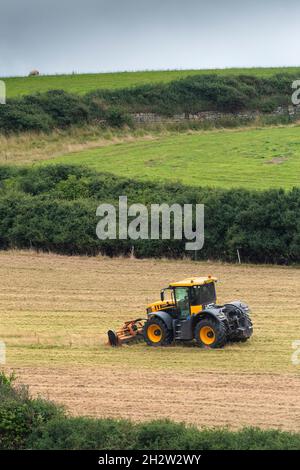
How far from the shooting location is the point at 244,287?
37.5 meters

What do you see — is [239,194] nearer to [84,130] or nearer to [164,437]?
[84,130]

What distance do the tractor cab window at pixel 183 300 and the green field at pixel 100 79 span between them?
39289mm

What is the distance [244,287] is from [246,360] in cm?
999

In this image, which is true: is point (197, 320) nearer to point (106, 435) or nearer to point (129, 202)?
point (106, 435)

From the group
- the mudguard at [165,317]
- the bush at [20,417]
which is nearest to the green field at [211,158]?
the mudguard at [165,317]

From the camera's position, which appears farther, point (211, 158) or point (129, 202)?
point (211, 158)

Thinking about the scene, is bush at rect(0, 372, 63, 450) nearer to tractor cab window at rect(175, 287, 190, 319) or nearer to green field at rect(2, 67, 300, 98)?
tractor cab window at rect(175, 287, 190, 319)

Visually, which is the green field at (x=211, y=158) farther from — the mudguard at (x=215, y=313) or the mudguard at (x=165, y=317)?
the mudguard at (x=215, y=313)

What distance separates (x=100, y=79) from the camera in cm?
7262

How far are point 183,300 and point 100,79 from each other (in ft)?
148

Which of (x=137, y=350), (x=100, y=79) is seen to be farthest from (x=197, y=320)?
(x=100, y=79)

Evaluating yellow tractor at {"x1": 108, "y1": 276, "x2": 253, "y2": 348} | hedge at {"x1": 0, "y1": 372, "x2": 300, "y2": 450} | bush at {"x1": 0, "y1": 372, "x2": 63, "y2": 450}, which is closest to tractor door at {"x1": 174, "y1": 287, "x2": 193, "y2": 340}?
yellow tractor at {"x1": 108, "y1": 276, "x2": 253, "y2": 348}

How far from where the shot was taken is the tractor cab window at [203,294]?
29.2 m

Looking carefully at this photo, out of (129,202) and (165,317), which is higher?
(129,202)
